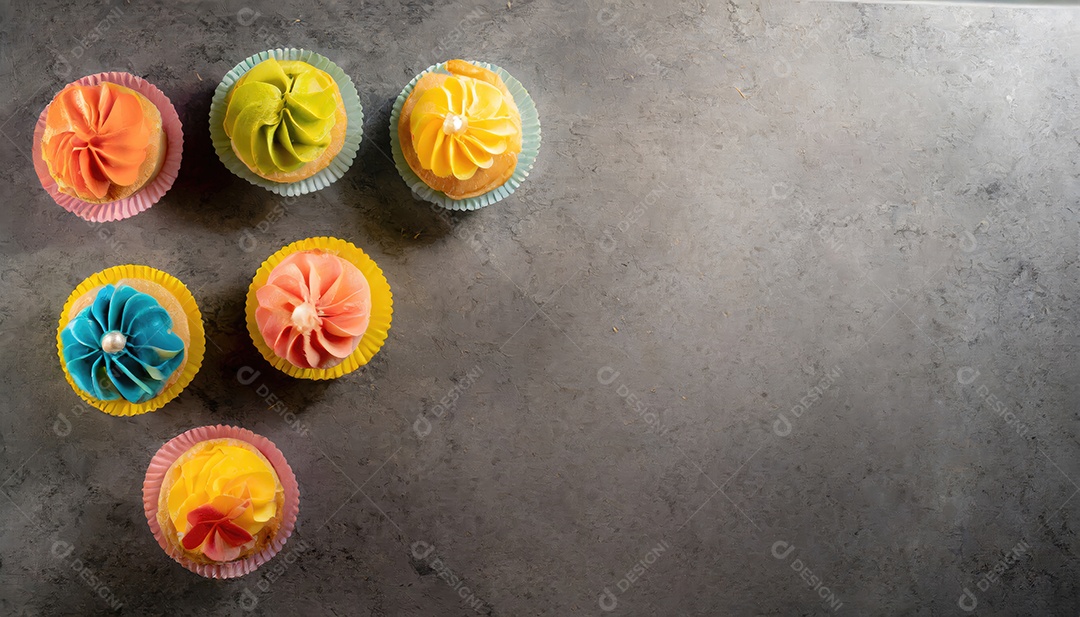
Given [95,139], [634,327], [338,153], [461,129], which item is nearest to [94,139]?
[95,139]

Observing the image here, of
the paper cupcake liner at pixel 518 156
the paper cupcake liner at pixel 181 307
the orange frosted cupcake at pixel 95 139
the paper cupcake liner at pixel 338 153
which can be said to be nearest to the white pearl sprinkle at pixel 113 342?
the paper cupcake liner at pixel 181 307

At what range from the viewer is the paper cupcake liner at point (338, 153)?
2801 millimetres

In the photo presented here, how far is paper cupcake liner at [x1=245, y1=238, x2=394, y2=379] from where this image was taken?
2.78 m

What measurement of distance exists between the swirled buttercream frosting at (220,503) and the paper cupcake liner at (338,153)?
113 centimetres

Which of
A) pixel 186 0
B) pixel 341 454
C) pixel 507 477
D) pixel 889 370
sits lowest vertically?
pixel 341 454

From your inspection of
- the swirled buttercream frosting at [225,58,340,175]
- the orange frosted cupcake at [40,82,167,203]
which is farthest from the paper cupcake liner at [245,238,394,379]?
the orange frosted cupcake at [40,82,167,203]

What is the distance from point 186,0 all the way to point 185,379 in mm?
1668

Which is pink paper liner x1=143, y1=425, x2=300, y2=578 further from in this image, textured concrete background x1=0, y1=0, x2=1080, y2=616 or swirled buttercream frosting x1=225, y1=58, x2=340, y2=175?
swirled buttercream frosting x1=225, y1=58, x2=340, y2=175

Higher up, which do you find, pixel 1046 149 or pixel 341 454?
pixel 1046 149

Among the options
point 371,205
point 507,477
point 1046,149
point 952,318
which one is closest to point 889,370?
point 952,318

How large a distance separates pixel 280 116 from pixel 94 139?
2.27 feet

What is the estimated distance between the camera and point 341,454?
9.79ft

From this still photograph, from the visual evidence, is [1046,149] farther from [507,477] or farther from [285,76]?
[285,76]

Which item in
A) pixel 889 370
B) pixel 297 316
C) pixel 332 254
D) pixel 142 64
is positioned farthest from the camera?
pixel 889 370
